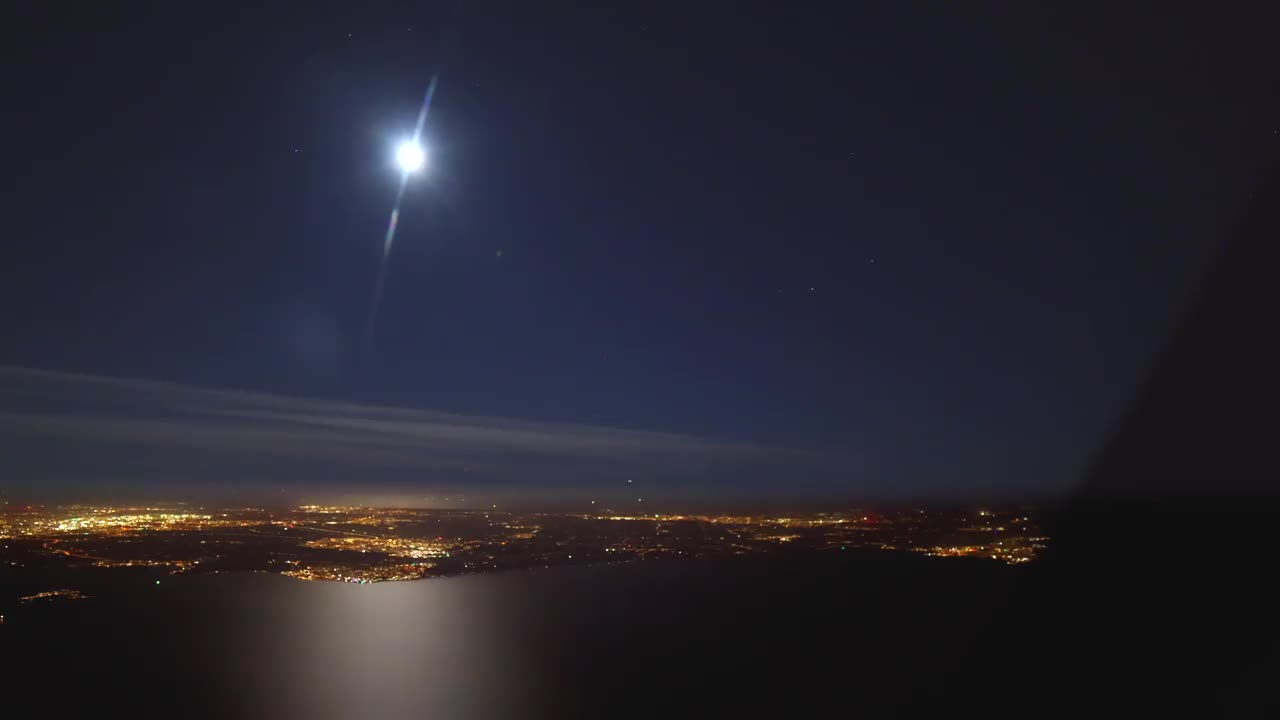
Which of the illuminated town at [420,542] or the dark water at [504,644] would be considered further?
the illuminated town at [420,542]

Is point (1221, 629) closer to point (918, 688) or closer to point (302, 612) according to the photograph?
point (918, 688)

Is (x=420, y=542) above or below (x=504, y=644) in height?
above

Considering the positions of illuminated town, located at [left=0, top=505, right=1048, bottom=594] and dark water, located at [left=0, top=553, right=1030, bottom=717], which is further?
illuminated town, located at [left=0, top=505, right=1048, bottom=594]

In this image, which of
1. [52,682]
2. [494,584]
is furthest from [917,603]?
[52,682]

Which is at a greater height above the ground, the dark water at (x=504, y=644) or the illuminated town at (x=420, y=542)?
the illuminated town at (x=420, y=542)

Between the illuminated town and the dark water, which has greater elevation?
the illuminated town
